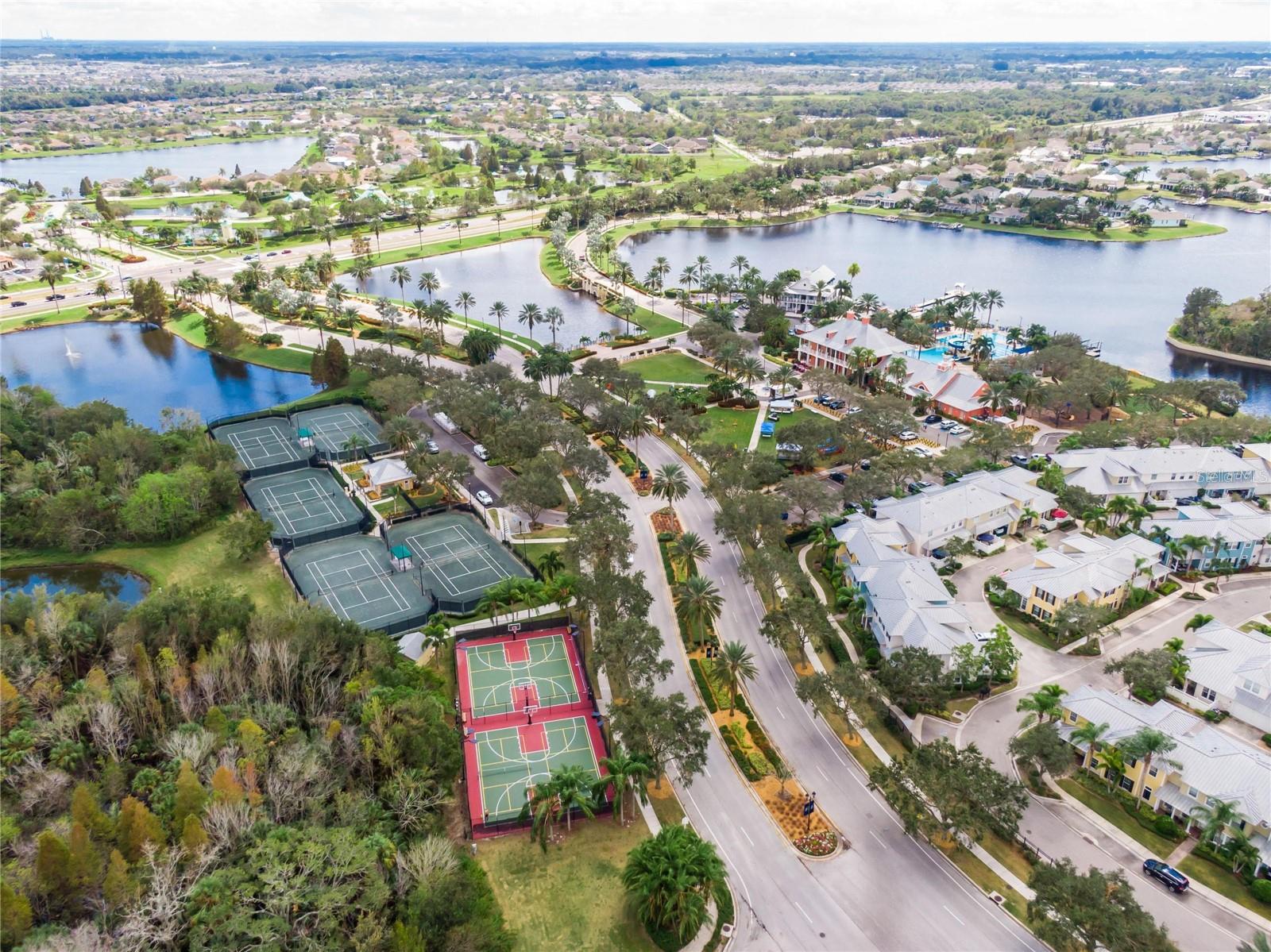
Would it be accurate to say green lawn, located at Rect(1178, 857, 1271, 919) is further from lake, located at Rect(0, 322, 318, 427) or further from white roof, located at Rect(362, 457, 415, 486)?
lake, located at Rect(0, 322, 318, 427)

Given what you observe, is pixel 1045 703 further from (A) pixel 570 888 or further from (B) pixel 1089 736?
(A) pixel 570 888

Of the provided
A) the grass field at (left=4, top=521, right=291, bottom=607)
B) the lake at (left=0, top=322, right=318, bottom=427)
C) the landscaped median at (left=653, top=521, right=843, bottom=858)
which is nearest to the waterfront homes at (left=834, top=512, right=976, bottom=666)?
the landscaped median at (left=653, top=521, right=843, bottom=858)

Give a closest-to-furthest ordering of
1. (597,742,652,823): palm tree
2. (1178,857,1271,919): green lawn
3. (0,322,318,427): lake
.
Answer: (1178,857,1271,919): green lawn
(597,742,652,823): palm tree
(0,322,318,427): lake

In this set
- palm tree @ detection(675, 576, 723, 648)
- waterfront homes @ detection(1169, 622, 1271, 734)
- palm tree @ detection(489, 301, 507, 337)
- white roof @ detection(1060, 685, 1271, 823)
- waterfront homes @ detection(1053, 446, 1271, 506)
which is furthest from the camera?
palm tree @ detection(489, 301, 507, 337)

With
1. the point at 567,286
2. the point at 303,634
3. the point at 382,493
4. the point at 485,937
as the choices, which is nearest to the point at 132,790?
the point at 303,634

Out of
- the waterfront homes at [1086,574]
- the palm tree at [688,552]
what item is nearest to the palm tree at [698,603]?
the palm tree at [688,552]

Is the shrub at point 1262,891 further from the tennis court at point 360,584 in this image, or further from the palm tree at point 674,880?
the tennis court at point 360,584
